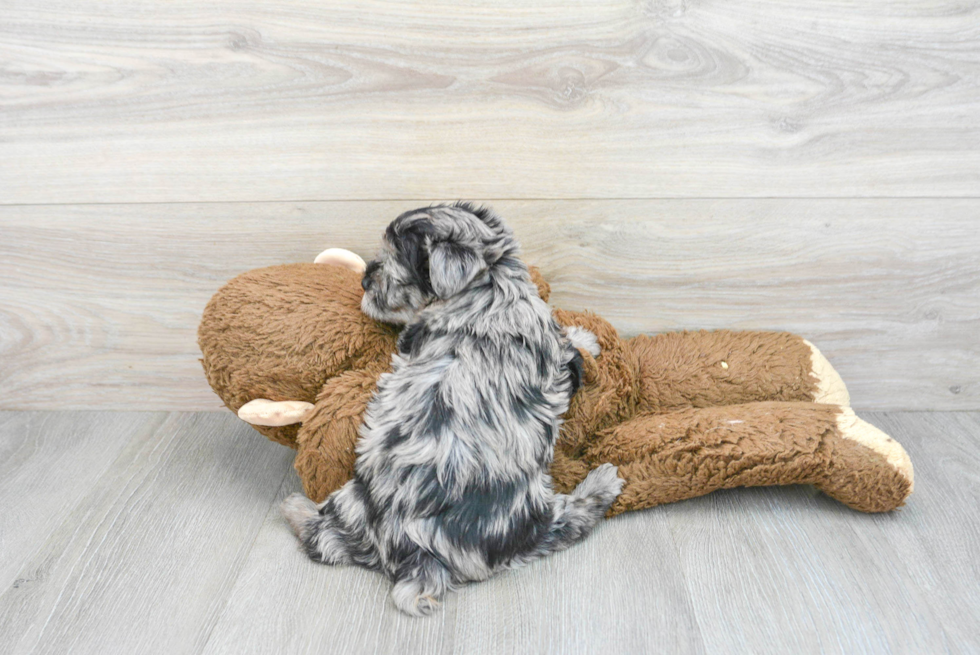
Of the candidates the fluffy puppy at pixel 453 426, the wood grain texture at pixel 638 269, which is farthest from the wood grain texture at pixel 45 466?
the fluffy puppy at pixel 453 426

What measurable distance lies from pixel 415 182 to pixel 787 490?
4.40ft

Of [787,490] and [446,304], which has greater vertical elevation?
[446,304]

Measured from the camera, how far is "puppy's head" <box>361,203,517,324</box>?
151 cm

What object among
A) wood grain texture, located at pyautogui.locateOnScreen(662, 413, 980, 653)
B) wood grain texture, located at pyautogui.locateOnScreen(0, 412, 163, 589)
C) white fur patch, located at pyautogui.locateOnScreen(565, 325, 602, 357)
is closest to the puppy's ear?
white fur patch, located at pyautogui.locateOnScreen(565, 325, 602, 357)

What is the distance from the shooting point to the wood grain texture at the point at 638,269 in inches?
78.2

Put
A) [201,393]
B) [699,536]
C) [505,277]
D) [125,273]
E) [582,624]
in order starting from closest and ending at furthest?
[582,624] → [505,277] → [699,536] → [125,273] → [201,393]

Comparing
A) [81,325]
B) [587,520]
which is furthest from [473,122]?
[81,325]

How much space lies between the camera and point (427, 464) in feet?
4.93

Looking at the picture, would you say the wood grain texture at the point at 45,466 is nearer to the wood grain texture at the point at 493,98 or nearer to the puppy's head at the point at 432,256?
the wood grain texture at the point at 493,98

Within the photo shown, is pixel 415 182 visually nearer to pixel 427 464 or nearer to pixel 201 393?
pixel 427 464

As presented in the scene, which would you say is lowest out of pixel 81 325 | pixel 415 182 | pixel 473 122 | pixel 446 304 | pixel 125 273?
pixel 81 325

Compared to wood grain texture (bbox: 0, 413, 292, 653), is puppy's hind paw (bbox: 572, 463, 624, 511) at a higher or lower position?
higher

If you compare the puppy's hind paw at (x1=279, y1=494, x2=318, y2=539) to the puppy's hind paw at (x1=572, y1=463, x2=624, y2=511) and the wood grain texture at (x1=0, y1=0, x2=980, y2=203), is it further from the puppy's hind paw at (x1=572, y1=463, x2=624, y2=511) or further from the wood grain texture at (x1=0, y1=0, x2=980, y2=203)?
the wood grain texture at (x1=0, y1=0, x2=980, y2=203)

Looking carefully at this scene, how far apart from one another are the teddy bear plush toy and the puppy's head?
14 centimetres
